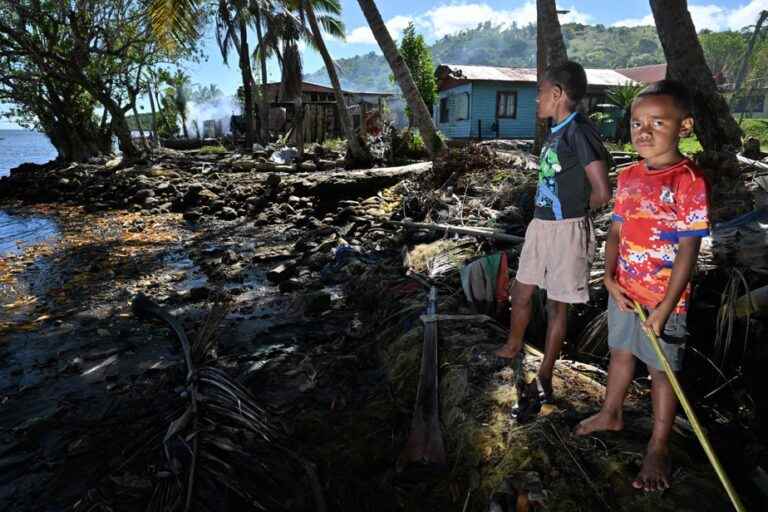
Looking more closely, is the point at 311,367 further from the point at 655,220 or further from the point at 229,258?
the point at 229,258

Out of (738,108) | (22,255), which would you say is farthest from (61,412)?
(738,108)

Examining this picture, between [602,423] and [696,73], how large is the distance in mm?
5767

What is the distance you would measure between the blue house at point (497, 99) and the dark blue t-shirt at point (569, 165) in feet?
69.0

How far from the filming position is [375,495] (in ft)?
8.21

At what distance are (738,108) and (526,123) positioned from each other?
3523 centimetres

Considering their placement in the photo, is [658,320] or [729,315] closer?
[658,320]

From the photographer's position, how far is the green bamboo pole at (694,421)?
1.44 meters

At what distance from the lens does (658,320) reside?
184 centimetres

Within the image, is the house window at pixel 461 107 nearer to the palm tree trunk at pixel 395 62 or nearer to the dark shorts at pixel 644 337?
the palm tree trunk at pixel 395 62

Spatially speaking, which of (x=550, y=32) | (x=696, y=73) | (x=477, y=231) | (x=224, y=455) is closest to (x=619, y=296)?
(x=224, y=455)

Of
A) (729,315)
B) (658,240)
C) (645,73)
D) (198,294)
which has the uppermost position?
(645,73)

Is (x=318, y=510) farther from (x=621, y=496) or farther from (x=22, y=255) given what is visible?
(x=22, y=255)

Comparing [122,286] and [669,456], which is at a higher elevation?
[669,456]

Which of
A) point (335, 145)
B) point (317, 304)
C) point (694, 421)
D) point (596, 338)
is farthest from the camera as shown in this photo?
point (335, 145)
